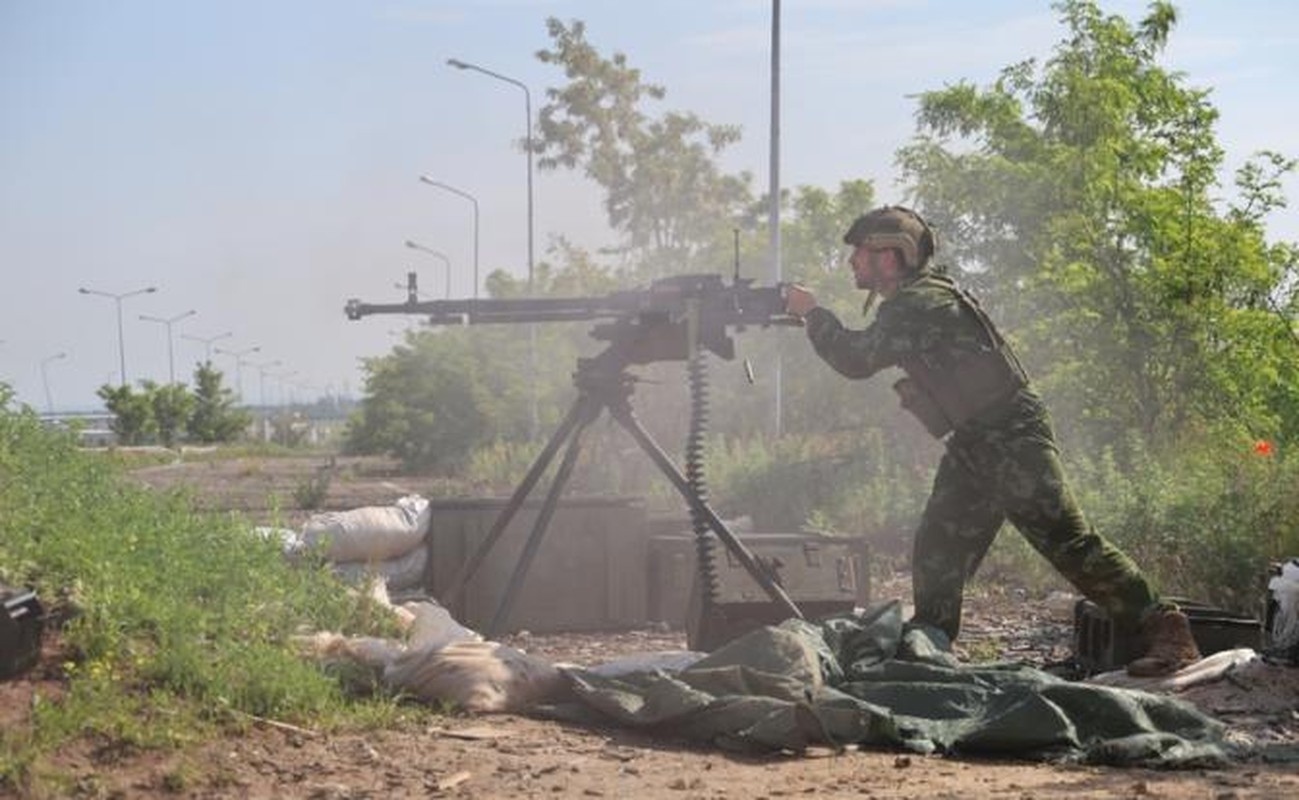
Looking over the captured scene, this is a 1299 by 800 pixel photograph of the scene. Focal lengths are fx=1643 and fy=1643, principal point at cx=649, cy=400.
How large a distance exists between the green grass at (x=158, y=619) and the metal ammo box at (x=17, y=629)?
2.85ft

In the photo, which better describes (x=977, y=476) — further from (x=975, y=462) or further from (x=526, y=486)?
(x=526, y=486)

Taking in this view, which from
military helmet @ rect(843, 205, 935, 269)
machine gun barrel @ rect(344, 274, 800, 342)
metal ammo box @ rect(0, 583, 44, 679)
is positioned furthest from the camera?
machine gun barrel @ rect(344, 274, 800, 342)

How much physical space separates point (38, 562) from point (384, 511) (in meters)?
3.89

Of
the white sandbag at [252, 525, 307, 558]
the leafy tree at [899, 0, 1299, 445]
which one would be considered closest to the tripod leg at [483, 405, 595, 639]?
the white sandbag at [252, 525, 307, 558]

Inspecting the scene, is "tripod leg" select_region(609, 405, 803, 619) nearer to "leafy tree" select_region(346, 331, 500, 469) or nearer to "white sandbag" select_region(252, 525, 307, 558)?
"white sandbag" select_region(252, 525, 307, 558)

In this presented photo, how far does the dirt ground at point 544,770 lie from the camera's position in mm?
5031

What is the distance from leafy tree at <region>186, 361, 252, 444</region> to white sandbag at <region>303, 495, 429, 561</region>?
2559 inches

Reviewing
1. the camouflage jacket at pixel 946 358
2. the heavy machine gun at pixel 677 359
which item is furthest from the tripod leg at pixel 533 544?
the camouflage jacket at pixel 946 358

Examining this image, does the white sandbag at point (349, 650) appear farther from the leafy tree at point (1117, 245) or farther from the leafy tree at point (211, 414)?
the leafy tree at point (211, 414)

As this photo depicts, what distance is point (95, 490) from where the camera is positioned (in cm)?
764

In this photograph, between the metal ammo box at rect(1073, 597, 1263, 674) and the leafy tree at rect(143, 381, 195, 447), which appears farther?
the leafy tree at rect(143, 381, 195, 447)

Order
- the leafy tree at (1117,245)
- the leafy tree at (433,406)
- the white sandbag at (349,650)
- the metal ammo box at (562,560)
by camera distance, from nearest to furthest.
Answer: the white sandbag at (349,650)
the metal ammo box at (562,560)
the leafy tree at (1117,245)
the leafy tree at (433,406)

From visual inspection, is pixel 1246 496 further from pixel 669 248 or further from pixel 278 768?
pixel 669 248

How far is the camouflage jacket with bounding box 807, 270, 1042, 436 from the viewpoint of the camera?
679 centimetres
